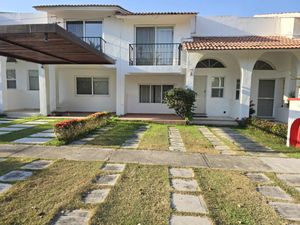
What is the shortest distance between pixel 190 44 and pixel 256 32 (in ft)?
15.5

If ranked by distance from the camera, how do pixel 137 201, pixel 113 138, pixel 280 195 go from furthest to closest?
pixel 113 138
pixel 280 195
pixel 137 201

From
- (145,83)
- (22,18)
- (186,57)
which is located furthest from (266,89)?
(22,18)

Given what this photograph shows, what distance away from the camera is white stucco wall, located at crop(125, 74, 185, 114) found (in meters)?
14.1

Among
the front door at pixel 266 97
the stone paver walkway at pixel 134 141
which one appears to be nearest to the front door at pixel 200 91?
the front door at pixel 266 97

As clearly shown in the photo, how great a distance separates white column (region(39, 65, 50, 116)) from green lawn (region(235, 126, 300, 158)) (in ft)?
35.0

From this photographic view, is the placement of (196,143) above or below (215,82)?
below

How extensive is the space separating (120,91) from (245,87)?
6.77m

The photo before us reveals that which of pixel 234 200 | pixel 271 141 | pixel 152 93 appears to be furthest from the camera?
pixel 152 93

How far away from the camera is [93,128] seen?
355 inches

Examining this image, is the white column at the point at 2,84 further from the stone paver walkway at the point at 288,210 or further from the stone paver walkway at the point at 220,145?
Answer: the stone paver walkway at the point at 288,210

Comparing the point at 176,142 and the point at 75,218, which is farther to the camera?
the point at 176,142

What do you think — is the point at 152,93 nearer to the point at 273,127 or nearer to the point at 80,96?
the point at 80,96

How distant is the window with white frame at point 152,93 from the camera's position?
14.4 meters

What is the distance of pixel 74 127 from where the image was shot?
24.1 ft
